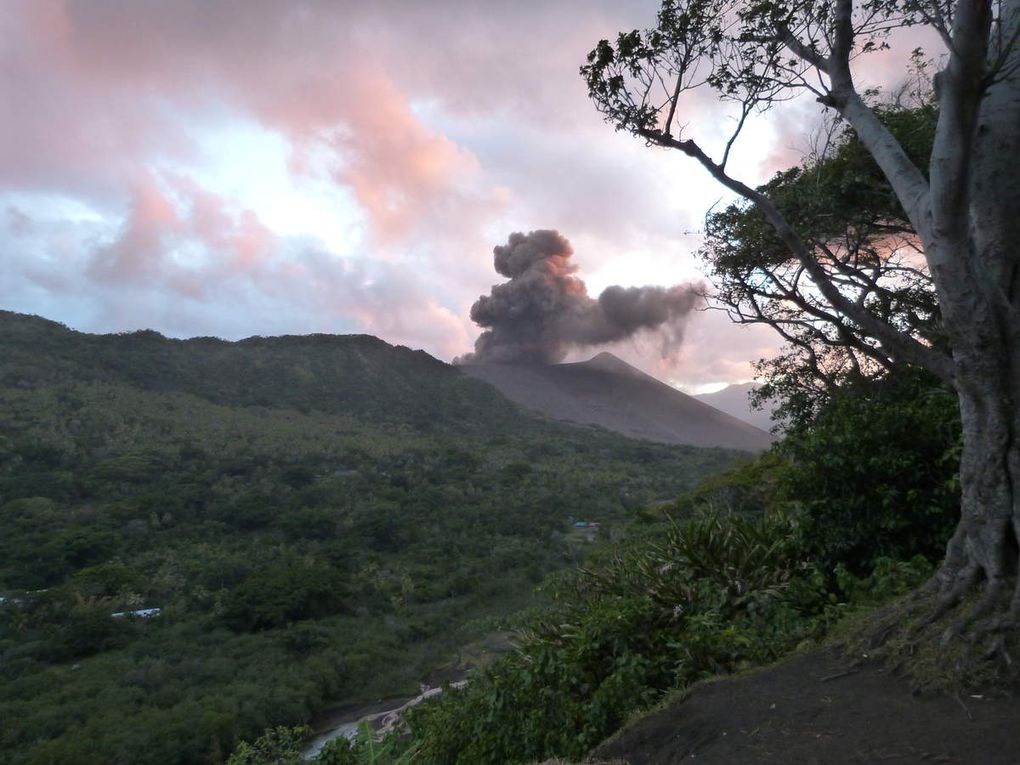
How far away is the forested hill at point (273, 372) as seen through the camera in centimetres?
6088

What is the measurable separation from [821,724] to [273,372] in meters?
77.4

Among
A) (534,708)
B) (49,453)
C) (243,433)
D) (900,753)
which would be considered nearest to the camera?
(900,753)

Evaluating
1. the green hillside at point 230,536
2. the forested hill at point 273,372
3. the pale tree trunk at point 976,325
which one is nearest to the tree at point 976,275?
the pale tree trunk at point 976,325

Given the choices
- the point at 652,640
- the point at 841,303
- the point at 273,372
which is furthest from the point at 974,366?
the point at 273,372

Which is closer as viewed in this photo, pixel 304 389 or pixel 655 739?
pixel 655 739

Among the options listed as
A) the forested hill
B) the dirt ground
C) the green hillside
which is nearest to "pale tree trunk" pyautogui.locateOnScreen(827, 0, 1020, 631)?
the dirt ground

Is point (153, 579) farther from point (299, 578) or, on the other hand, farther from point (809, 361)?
point (809, 361)

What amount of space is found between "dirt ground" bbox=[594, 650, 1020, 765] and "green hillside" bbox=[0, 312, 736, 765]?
1086 cm

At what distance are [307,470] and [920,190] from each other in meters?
43.5

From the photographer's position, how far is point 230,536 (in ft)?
112

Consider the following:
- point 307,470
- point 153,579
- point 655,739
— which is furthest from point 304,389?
point 655,739

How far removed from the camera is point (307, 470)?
45.0m

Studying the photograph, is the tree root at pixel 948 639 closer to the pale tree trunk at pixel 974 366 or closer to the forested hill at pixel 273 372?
the pale tree trunk at pixel 974 366

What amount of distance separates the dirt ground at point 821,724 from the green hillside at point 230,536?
10.9 m
